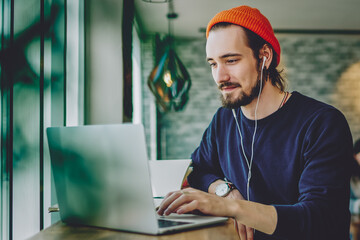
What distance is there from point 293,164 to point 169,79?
6.13 feet

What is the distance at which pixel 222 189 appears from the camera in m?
1.21

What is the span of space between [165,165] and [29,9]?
2.65ft

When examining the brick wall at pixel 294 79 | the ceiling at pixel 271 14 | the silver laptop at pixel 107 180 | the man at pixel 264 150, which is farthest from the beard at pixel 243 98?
the brick wall at pixel 294 79

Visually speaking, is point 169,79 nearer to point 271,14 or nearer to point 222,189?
point 222,189

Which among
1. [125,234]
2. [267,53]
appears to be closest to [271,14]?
[267,53]

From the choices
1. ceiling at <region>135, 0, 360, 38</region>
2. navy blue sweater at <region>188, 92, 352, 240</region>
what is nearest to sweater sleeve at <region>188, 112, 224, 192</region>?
navy blue sweater at <region>188, 92, 352, 240</region>

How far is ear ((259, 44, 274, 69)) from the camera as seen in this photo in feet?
4.23

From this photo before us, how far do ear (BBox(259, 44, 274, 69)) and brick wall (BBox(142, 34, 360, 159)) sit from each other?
377 cm

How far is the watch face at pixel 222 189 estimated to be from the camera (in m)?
1.19

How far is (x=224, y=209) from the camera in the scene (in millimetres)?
794

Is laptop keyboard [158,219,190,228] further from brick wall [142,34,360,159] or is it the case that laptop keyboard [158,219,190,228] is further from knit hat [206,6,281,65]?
brick wall [142,34,360,159]

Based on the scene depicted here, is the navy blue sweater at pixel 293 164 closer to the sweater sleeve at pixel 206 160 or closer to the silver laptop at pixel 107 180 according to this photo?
the sweater sleeve at pixel 206 160

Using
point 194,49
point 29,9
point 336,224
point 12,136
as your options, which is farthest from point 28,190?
point 194,49

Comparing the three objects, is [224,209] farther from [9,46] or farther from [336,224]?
[9,46]
